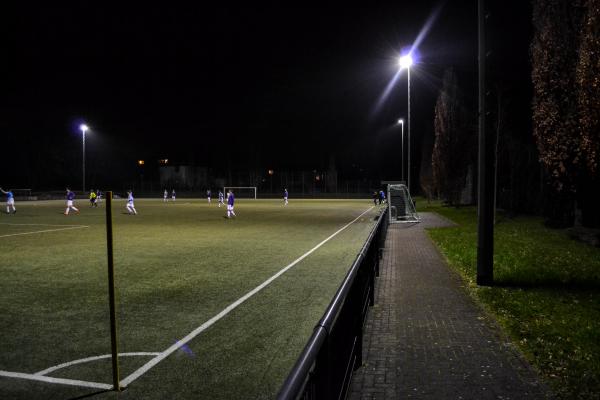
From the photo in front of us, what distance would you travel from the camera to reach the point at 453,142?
1738 inches

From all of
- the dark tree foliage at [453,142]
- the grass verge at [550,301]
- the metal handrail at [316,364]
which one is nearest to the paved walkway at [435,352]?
the grass verge at [550,301]

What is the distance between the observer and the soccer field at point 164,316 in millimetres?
4746

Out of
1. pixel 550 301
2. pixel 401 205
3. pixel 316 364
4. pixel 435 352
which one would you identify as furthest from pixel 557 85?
pixel 316 364

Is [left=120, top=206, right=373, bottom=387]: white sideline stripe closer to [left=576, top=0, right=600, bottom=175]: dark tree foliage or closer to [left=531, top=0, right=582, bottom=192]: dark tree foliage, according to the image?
[left=576, top=0, right=600, bottom=175]: dark tree foliage

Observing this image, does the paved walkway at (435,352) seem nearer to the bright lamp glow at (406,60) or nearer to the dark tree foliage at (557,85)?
the dark tree foliage at (557,85)

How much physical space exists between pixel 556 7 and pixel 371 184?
6154 cm

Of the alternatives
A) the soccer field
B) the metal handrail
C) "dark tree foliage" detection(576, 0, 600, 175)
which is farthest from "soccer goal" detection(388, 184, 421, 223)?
the metal handrail

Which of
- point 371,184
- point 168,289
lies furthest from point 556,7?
point 371,184

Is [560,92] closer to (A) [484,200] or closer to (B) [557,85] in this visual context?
(B) [557,85]

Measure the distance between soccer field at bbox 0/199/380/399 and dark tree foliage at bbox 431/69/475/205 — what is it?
31928 millimetres

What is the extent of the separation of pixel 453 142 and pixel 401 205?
1936 centimetres

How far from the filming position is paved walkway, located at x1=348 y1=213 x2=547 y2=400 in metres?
4.42

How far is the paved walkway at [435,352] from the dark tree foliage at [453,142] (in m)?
36.7

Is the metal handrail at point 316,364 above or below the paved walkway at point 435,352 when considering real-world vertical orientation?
above
